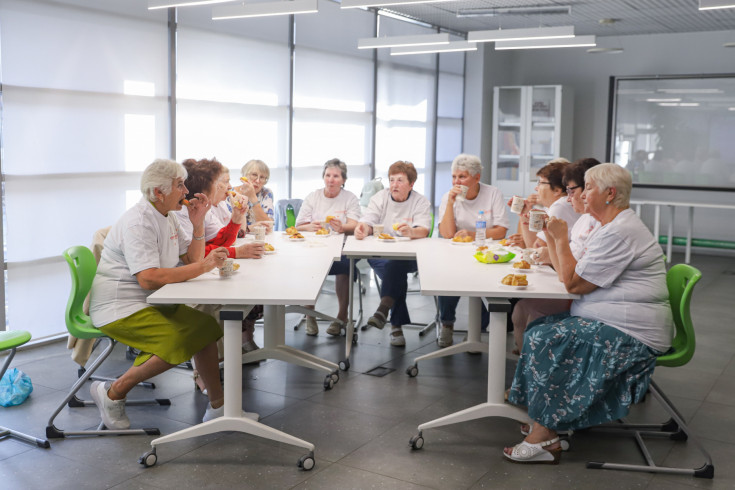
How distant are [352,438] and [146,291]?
3.74ft

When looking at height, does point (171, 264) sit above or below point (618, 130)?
below

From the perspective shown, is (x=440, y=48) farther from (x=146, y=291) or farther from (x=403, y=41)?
(x=146, y=291)

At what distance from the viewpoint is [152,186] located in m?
3.27

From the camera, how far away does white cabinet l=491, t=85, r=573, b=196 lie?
32.7ft

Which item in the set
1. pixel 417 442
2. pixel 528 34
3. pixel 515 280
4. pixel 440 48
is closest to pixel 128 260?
pixel 417 442

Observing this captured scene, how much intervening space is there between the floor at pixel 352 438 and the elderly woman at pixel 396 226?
0.33 m

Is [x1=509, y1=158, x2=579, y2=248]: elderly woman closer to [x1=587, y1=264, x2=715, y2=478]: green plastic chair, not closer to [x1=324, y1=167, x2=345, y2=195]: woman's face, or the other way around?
[x1=587, y1=264, x2=715, y2=478]: green plastic chair

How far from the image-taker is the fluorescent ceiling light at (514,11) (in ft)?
25.9

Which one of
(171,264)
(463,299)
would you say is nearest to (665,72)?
(463,299)

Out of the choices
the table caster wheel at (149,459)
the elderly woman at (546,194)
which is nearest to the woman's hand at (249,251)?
the table caster wheel at (149,459)

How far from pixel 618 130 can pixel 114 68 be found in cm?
735

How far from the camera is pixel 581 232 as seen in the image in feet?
12.3

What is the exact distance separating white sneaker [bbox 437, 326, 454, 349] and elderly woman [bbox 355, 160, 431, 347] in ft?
0.82

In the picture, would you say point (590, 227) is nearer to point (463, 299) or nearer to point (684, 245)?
point (463, 299)
